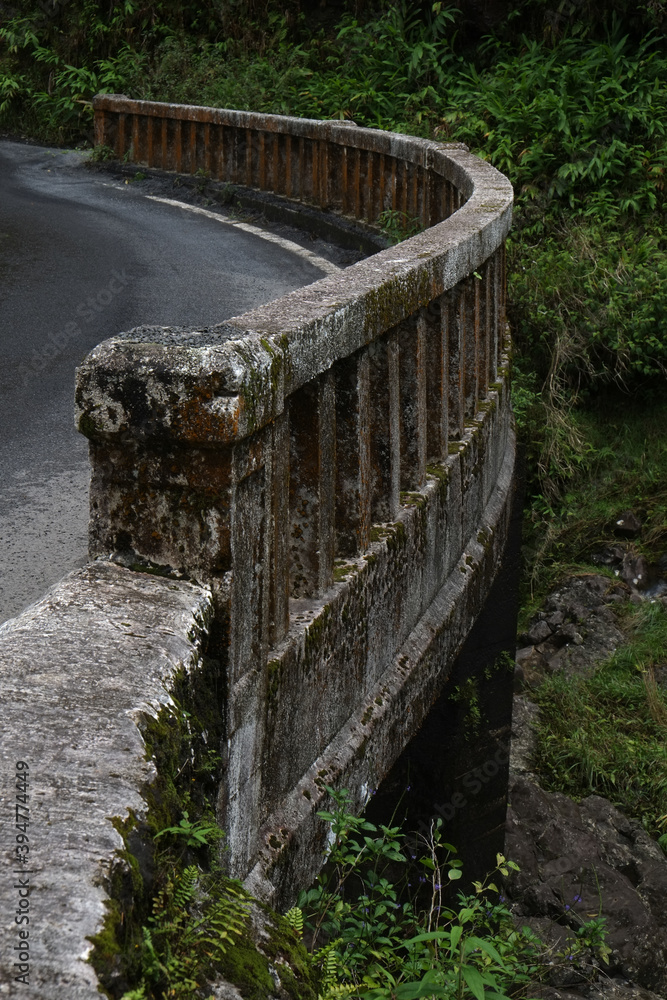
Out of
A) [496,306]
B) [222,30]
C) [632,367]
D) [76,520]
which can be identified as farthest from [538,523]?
[222,30]

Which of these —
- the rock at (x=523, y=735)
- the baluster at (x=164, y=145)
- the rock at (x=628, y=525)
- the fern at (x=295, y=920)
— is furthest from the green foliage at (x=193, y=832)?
the baluster at (x=164, y=145)

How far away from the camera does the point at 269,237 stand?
10.1m

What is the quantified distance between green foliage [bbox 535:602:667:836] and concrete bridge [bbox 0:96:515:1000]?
3.15 m

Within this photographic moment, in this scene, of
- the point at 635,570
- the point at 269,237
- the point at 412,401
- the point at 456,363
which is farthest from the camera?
the point at 269,237

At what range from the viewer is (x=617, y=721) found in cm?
796

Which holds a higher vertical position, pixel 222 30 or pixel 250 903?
pixel 222 30

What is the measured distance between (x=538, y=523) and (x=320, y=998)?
7.52 m

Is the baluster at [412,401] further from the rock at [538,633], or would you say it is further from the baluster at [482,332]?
the rock at [538,633]

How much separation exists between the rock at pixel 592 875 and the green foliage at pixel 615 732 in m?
0.20

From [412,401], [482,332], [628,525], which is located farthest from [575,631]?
[412,401]

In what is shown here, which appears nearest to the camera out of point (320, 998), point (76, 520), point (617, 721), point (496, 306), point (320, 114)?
point (320, 998)

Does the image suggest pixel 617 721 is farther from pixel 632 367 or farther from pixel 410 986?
pixel 410 986

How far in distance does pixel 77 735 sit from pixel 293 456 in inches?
55.5

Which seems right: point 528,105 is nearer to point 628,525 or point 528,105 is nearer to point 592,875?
point 628,525
